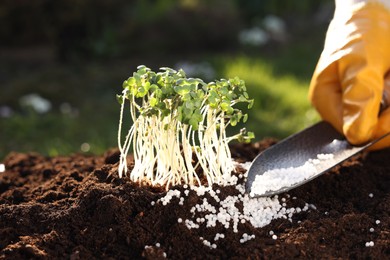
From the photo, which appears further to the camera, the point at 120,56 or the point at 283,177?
the point at 120,56

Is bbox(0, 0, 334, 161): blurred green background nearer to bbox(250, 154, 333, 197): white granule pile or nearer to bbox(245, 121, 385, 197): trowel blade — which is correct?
bbox(245, 121, 385, 197): trowel blade

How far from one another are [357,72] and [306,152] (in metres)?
0.36

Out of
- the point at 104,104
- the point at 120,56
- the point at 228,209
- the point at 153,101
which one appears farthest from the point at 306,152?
the point at 120,56

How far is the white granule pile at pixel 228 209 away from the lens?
2.08 metres

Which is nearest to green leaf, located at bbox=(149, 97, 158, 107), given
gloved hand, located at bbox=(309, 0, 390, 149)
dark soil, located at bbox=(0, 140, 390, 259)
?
dark soil, located at bbox=(0, 140, 390, 259)

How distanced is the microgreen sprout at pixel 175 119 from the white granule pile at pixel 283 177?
0.12m

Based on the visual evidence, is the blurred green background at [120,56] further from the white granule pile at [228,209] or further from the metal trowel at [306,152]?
the white granule pile at [228,209]

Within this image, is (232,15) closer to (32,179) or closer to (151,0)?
(151,0)

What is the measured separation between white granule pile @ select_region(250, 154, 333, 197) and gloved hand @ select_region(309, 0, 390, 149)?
0.62 feet

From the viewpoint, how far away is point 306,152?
2.60 m

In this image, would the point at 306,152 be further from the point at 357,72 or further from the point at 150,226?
the point at 150,226

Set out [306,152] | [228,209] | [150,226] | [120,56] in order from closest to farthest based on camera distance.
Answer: [150,226] < [228,209] < [306,152] < [120,56]

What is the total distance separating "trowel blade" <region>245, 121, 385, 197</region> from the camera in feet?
7.89

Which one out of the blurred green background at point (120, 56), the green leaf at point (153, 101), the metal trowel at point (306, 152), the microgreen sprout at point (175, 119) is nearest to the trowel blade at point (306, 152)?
the metal trowel at point (306, 152)
